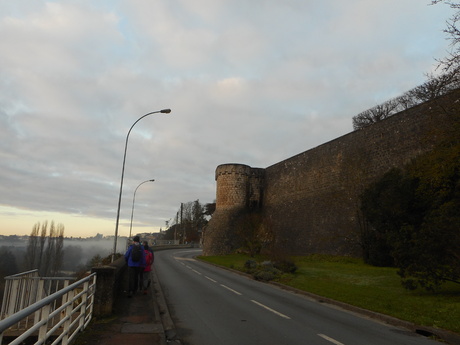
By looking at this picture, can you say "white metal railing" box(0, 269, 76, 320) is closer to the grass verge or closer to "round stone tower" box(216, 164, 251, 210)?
the grass verge

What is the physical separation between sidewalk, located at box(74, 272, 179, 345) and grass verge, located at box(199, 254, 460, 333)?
19.1ft

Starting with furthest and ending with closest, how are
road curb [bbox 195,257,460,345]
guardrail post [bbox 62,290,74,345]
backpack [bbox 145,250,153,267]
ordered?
backpack [bbox 145,250,153,267], road curb [bbox 195,257,460,345], guardrail post [bbox 62,290,74,345]

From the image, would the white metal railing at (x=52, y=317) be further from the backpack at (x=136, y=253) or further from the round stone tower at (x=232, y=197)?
the round stone tower at (x=232, y=197)

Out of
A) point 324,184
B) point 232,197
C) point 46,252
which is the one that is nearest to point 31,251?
point 46,252

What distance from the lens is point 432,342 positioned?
686 centimetres

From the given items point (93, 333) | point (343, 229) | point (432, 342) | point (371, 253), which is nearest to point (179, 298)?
point (93, 333)

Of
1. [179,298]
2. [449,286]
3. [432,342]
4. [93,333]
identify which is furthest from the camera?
[449,286]

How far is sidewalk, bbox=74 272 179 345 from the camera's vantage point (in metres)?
5.86

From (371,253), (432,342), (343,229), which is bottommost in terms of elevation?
(432,342)

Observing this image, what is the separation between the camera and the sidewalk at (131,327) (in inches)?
231

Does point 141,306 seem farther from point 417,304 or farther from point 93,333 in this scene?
point 417,304

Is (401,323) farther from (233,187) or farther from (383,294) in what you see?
(233,187)

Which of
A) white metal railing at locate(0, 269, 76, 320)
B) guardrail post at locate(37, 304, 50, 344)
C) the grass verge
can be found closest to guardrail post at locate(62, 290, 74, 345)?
guardrail post at locate(37, 304, 50, 344)

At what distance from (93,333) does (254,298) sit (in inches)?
263
